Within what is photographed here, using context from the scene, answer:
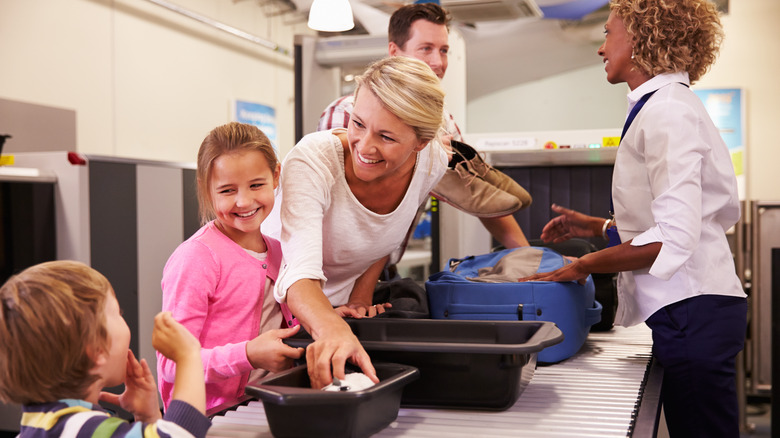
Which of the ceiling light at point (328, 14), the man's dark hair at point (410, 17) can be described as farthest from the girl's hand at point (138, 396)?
the ceiling light at point (328, 14)

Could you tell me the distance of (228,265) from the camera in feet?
4.61

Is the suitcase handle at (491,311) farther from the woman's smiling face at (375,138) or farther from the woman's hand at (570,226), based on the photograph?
the woman's hand at (570,226)

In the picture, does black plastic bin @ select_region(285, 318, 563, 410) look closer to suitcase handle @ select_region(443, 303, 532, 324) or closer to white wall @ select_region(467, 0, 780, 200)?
suitcase handle @ select_region(443, 303, 532, 324)

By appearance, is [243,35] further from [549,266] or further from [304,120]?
[549,266]

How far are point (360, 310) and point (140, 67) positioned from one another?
17.7 feet

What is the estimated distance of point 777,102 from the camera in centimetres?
518

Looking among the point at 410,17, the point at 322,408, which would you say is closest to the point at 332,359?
the point at 322,408

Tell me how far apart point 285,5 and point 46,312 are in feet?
24.4

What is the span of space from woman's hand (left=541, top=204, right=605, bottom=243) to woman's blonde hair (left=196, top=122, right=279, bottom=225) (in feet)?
2.73

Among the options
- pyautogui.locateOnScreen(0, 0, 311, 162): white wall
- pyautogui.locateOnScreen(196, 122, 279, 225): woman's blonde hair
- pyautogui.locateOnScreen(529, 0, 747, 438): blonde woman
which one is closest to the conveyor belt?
pyautogui.locateOnScreen(529, 0, 747, 438): blonde woman

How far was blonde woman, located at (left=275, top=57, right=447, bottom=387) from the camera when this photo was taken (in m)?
1.30

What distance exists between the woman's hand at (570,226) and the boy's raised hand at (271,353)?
98 cm

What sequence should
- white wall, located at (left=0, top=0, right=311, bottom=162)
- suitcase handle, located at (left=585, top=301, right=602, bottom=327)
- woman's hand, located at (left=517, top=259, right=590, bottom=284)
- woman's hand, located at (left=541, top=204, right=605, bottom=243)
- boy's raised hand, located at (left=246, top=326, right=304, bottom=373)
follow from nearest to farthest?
boy's raised hand, located at (left=246, top=326, right=304, bottom=373), woman's hand, located at (left=517, top=259, right=590, bottom=284), suitcase handle, located at (left=585, top=301, right=602, bottom=327), woman's hand, located at (left=541, top=204, right=605, bottom=243), white wall, located at (left=0, top=0, right=311, bottom=162)

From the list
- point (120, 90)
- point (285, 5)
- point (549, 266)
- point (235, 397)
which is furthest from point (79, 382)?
point (285, 5)
